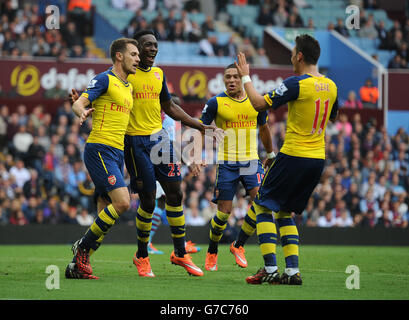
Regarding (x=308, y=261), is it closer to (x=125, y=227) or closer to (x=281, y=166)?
(x=281, y=166)

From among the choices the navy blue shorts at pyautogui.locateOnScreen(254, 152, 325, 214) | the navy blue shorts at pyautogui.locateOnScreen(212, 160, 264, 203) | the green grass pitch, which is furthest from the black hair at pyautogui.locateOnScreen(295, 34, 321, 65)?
the navy blue shorts at pyautogui.locateOnScreen(212, 160, 264, 203)

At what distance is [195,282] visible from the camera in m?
8.12

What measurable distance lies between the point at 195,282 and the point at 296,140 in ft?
6.01

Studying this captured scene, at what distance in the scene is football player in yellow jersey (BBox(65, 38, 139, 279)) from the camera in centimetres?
823

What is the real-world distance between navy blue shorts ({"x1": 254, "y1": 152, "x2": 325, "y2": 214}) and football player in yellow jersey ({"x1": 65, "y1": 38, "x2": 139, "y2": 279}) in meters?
1.53

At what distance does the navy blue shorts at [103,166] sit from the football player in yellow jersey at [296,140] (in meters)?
1.57

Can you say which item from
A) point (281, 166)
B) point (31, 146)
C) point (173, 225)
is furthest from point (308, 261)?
point (31, 146)

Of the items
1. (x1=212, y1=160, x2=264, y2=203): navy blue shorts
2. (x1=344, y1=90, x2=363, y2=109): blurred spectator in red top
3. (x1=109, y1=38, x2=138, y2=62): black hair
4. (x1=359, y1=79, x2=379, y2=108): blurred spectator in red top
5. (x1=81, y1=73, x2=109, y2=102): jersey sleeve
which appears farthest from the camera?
(x1=359, y1=79, x2=379, y2=108): blurred spectator in red top

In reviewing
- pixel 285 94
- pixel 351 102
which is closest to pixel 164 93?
pixel 285 94

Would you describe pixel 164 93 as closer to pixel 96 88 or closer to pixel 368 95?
pixel 96 88

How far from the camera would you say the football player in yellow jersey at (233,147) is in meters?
10.0

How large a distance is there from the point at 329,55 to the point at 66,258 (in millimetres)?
14300

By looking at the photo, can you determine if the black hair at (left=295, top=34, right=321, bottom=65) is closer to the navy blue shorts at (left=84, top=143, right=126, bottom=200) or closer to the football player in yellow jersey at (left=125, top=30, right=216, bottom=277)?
the football player in yellow jersey at (left=125, top=30, right=216, bottom=277)
